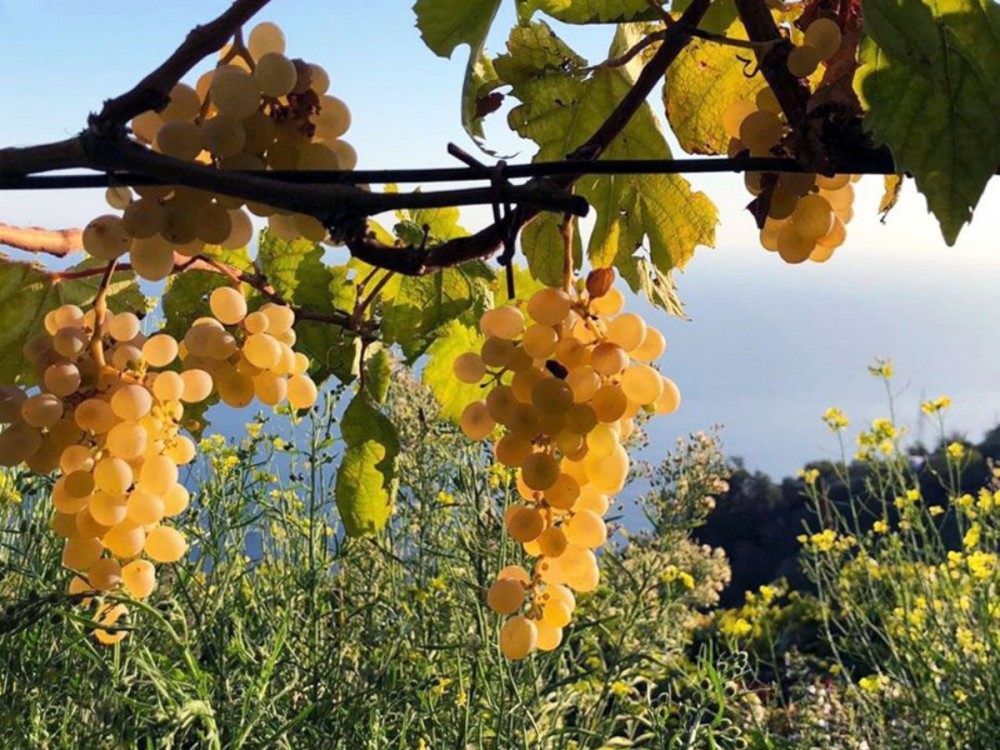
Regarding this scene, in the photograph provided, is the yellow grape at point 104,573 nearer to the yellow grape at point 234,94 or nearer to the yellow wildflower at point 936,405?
the yellow grape at point 234,94

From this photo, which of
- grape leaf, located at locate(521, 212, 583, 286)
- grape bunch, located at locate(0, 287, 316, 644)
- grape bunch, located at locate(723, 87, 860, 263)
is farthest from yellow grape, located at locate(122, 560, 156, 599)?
grape bunch, located at locate(723, 87, 860, 263)

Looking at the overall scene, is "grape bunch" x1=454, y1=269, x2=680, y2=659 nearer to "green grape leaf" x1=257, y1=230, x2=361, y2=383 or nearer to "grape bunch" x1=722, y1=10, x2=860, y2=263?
"grape bunch" x1=722, y1=10, x2=860, y2=263

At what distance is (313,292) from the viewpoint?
0.79 m

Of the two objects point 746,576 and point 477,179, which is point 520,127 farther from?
point 746,576

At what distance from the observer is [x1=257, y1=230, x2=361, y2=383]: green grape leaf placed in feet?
2.58

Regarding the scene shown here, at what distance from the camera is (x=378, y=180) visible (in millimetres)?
358

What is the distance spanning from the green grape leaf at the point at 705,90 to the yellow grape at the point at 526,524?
28cm

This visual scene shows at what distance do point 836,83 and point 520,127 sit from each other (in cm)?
24

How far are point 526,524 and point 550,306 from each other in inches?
5.0

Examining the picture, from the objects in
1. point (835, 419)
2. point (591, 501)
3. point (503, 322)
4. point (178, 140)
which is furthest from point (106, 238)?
point (835, 419)

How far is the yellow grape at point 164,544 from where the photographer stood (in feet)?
2.04

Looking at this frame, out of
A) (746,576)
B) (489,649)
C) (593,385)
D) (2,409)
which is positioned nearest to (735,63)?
(593,385)

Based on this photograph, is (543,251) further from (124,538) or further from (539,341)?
(124,538)

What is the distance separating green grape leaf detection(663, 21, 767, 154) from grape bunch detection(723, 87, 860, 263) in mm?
108
